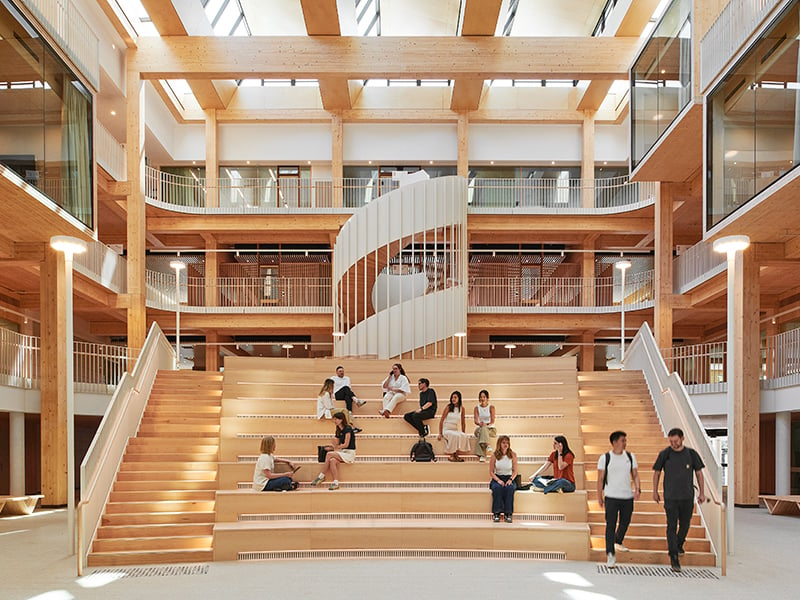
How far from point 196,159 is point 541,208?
40.7ft

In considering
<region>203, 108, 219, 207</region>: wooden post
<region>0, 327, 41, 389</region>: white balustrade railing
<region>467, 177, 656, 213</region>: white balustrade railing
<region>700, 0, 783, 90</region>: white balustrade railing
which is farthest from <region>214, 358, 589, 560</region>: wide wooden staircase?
<region>203, 108, 219, 207</region>: wooden post

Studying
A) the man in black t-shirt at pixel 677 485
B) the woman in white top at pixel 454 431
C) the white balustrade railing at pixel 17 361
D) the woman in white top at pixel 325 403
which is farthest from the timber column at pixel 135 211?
the man in black t-shirt at pixel 677 485

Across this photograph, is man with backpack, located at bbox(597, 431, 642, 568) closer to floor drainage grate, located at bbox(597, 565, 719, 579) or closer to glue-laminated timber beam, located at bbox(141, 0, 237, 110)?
floor drainage grate, located at bbox(597, 565, 719, 579)

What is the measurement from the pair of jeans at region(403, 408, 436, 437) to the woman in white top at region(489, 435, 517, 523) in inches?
75.7

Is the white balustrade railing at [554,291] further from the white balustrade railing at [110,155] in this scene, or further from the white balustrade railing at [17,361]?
the white balustrade railing at [17,361]

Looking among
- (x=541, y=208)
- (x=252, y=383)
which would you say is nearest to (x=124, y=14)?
(x=252, y=383)

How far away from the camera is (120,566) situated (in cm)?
958

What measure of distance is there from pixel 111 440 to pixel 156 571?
3012mm

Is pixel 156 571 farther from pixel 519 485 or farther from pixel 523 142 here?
pixel 523 142

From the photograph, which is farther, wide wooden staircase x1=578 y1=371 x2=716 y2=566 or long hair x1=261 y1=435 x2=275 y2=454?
long hair x1=261 y1=435 x2=275 y2=454

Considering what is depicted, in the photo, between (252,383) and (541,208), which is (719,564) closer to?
(252,383)

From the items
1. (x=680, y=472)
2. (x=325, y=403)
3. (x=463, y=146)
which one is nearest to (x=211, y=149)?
(x=463, y=146)

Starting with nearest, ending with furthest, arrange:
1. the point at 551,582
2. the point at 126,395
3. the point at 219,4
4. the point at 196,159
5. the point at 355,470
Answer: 1. the point at 551,582
2. the point at 355,470
3. the point at 126,395
4. the point at 219,4
5. the point at 196,159

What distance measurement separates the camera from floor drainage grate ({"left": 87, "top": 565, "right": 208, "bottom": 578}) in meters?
9.03
